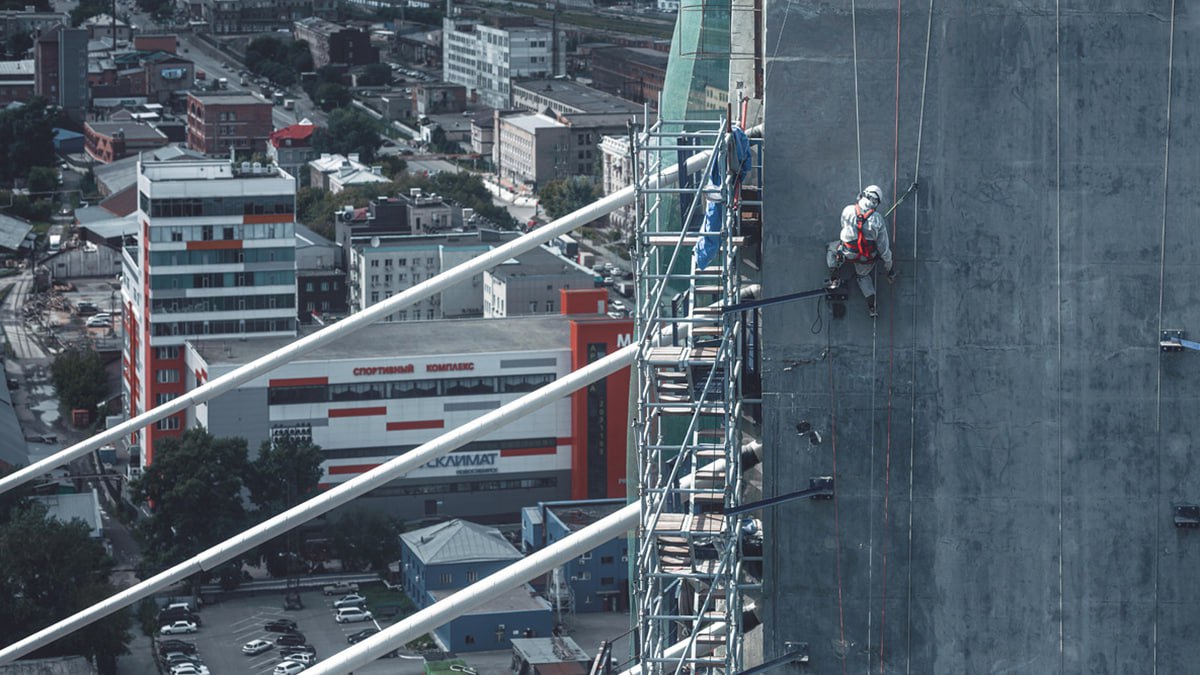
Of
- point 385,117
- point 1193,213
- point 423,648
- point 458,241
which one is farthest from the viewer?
point 385,117

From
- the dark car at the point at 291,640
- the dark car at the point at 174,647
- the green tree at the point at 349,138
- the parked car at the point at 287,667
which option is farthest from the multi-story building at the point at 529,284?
the green tree at the point at 349,138

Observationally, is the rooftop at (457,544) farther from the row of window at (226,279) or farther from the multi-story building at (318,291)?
the multi-story building at (318,291)

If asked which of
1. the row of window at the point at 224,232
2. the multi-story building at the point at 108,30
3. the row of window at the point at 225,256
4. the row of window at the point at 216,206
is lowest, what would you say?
the row of window at the point at 225,256

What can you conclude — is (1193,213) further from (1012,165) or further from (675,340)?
(675,340)

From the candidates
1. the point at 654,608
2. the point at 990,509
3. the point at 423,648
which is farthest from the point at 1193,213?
the point at 423,648

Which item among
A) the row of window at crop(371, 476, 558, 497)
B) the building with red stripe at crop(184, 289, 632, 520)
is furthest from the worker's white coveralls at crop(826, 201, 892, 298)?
the row of window at crop(371, 476, 558, 497)

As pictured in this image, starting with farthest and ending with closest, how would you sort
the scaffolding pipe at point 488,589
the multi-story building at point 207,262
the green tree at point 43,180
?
the green tree at point 43,180
the multi-story building at point 207,262
the scaffolding pipe at point 488,589

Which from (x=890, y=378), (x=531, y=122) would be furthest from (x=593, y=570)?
(x=531, y=122)

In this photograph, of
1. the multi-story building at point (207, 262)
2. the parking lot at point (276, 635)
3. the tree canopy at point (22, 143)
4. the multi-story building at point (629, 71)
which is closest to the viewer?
the parking lot at point (276, 635)
